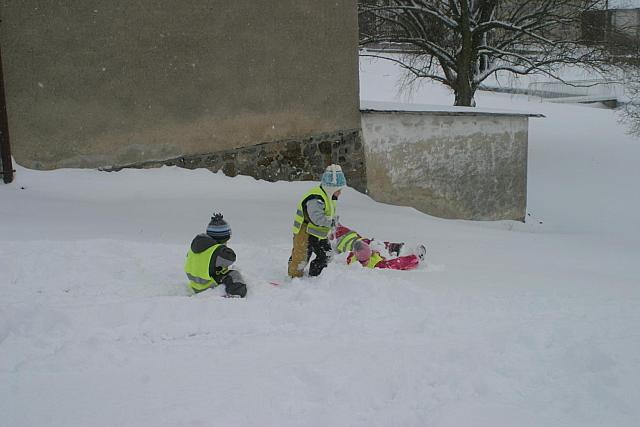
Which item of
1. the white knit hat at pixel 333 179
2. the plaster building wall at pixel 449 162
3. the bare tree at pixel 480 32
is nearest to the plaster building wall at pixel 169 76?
the plaster building wall at pixel 449 162

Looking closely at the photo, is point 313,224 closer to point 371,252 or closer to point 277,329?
point 371,252

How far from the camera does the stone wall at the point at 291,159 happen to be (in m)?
9.48

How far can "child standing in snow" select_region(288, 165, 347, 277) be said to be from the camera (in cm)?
573

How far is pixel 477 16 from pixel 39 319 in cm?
1592

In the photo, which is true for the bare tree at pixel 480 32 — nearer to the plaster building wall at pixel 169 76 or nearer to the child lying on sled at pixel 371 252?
the plaster building wall at pixel 169 76

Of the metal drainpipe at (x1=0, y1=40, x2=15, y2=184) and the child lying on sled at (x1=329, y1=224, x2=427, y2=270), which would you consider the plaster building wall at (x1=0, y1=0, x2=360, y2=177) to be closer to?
the metal drainpipe at (x1=0, y1=40, x2=15, y2=184)

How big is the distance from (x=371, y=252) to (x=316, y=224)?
3.13 feet

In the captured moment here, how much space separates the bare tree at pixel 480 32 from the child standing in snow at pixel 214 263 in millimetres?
12285

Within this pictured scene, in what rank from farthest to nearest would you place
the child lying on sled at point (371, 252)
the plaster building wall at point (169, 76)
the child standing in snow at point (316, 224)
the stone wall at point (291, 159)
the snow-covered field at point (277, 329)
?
the stone wall at point (291, 159) < the plaster building wall at point (169, 76) < the child lying on sled at point (371, 252) < the child standing in snow at point (316, 224) < the snow-covered field at point (277, 329)

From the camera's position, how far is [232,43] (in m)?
9.41

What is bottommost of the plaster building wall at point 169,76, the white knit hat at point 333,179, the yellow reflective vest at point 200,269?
the yellow reflective vest at point 200,269

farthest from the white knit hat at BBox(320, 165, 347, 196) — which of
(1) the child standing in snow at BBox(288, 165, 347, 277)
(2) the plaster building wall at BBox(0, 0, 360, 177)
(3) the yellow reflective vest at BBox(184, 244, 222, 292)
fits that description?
(2) the plaster building wall at BBox(0, 0, 360, 177)

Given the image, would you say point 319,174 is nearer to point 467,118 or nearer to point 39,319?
point 467,118

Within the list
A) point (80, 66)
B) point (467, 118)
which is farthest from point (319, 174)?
point (80, 66)
